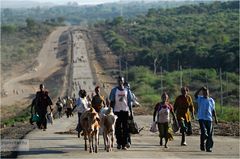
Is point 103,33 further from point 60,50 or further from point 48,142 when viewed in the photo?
point 48,142

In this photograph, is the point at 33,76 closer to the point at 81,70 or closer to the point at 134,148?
the point at 81,70

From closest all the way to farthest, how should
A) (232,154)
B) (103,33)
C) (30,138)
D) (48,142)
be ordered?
(232,154)
(48,142)
(30,138)
(103,33)

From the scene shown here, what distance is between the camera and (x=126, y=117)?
16.0 meters

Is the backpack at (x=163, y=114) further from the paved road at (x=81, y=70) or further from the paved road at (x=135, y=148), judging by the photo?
the paved road at (x=81, y=70)

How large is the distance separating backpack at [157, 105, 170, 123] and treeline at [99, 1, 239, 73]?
50.9m

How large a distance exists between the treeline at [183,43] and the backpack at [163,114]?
2003 inches

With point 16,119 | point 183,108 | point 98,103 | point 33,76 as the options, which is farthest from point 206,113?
point 33,76

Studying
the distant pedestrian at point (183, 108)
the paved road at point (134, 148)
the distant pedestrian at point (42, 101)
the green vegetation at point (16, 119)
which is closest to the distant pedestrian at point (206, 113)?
the paved road at point (134, 148)

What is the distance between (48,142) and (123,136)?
9.75 ft

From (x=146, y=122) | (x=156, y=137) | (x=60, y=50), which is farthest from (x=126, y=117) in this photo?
(x=60, y=50)

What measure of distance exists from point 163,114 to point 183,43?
3183 inches

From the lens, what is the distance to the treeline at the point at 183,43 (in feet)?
252

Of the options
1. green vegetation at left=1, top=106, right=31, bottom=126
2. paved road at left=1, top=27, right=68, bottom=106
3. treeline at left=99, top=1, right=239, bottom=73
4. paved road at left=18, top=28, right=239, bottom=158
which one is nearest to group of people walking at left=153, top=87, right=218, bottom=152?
paved road at left=18, top=28, right=239, bottom=158

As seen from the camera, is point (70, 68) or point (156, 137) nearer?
point (156, 137)
